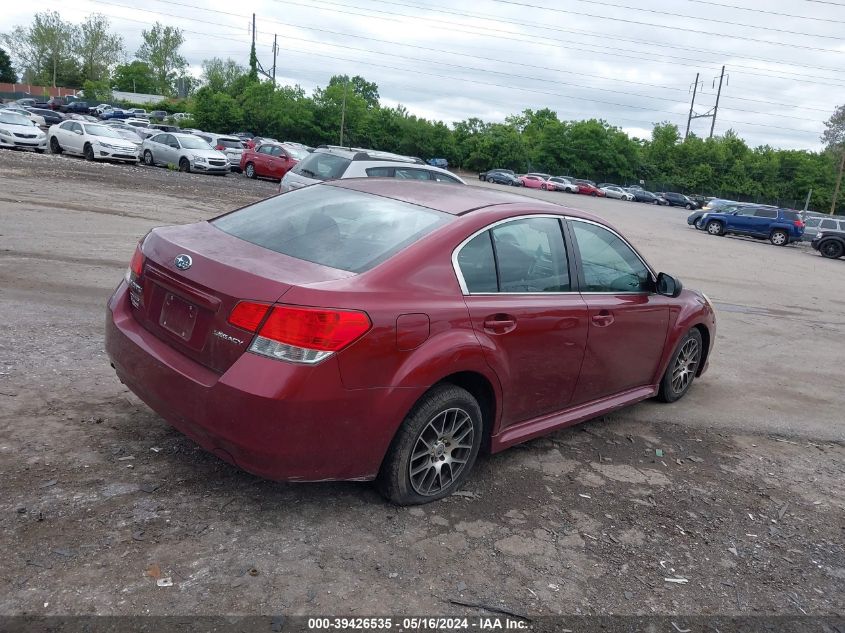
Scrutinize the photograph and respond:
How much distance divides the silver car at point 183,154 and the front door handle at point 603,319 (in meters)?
25.9

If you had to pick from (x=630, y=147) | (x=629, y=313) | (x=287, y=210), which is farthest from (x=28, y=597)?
(x=630, y=147)

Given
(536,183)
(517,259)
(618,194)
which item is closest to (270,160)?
(517,259)

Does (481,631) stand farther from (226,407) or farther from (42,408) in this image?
(42,408)

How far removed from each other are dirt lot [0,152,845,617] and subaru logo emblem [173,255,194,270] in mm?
1124

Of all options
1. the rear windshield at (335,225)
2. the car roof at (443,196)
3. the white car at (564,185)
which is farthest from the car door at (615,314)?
the white car at (564,185)

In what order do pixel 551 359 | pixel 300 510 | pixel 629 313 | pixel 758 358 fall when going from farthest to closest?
pixel 758 358 → pixel 629 313 → pixel 551 359 → pixel 300 510

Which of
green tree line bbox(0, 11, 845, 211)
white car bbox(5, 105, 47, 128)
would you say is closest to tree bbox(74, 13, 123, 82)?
green tree line bbox(0, 11, 845, 211)

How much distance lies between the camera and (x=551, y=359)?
4.31 meters

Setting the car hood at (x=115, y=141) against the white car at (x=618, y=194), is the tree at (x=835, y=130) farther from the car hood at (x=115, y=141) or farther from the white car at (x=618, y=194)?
the car hood at (x=115, y=141)

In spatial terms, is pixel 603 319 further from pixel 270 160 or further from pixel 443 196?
pixel 270 160

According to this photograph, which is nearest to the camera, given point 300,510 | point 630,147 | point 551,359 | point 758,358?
point 300,510

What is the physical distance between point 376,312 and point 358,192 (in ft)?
4.62

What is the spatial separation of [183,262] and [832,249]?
29928 millimetres

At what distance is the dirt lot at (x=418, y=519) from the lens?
9.96 ft
